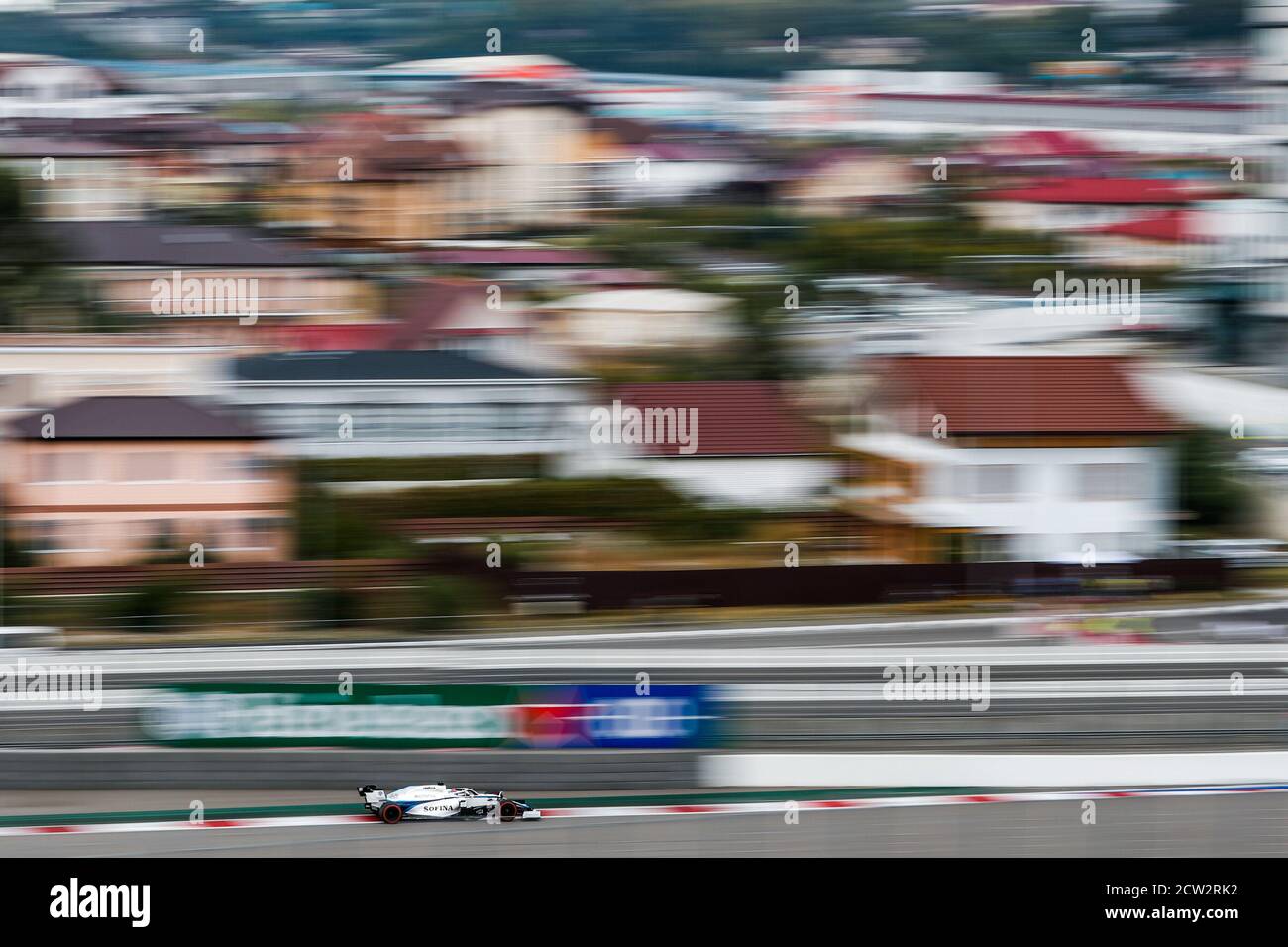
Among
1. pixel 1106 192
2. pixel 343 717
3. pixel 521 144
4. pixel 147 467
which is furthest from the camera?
pixel 521 144

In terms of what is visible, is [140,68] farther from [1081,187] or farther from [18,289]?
[1081,187]

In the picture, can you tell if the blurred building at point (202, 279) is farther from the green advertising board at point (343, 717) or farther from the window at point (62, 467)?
the green advertising board at point (343, 717)

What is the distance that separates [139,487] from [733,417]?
3.64m

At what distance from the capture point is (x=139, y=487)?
6.88 meters

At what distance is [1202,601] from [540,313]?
5.56 metres

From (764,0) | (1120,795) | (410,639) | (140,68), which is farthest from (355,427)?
(764,0)

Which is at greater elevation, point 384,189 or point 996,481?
point 384,189

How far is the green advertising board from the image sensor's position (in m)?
3.93

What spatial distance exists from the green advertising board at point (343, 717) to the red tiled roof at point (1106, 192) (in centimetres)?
1101

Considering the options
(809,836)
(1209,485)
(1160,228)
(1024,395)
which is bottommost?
(809,836)

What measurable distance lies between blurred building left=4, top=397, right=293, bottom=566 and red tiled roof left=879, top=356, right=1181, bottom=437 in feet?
13.2

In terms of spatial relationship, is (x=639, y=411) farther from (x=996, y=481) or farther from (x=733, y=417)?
(x=996, y=481)

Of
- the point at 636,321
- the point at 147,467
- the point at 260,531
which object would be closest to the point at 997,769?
the point at 260,531

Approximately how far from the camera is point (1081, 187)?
539 inches
